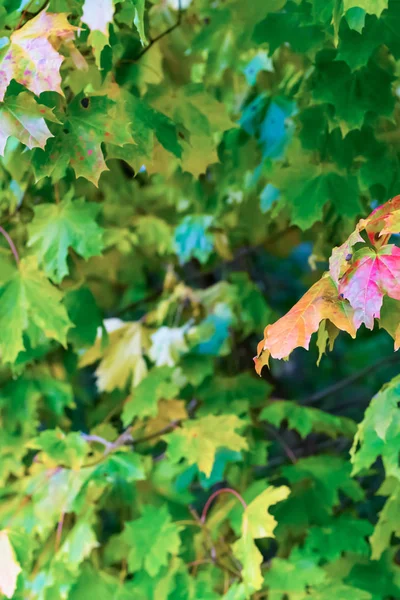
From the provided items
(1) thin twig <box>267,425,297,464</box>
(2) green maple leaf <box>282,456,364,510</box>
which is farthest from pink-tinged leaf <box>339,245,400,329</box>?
(1) thin twig <box>267,425,297,464</box>

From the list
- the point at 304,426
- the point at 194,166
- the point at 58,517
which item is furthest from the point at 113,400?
the point at 194,166

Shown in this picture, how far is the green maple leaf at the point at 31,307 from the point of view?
1.63 m

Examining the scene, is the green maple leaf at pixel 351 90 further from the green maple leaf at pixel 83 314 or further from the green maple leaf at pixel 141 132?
the green maple leaf at pixel 83 314

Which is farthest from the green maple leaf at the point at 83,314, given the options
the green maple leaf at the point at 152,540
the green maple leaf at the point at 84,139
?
the green maple leaf at the point at 84,139

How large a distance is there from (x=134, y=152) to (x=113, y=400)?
1254 millimetres

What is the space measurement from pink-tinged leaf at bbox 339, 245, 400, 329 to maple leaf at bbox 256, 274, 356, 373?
23 millimetres

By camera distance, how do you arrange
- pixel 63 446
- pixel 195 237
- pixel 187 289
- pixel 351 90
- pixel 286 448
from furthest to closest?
pixel 187 289 < pixel 195 237 < pixel 286 448 < pixel 63 446 < pixel 351 90

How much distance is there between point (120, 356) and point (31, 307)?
642mm

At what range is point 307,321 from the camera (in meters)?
1.03

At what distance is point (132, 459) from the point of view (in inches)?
67.7

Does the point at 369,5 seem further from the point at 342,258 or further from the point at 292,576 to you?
the point at 292,576

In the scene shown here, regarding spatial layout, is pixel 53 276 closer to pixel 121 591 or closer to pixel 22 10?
pixel 22 10

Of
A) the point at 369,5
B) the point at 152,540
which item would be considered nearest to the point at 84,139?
the point at 369,5

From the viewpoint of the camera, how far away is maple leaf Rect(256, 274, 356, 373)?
1015 millimetres
